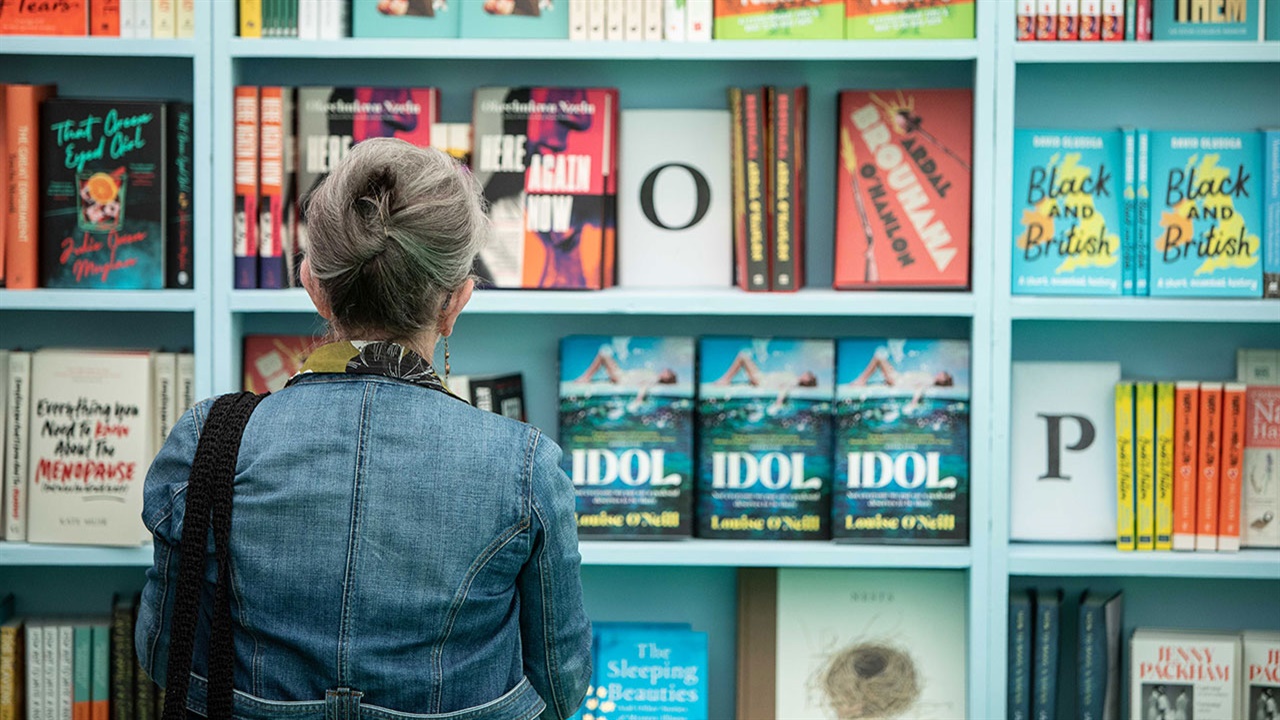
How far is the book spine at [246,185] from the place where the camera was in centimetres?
213

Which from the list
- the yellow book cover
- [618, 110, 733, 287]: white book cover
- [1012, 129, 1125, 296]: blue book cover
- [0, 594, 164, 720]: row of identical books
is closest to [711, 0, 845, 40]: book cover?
[618, 110, 733, 287]: white book cover

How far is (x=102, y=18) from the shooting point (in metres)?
2.16

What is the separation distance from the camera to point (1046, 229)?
218cm

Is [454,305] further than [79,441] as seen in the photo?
No

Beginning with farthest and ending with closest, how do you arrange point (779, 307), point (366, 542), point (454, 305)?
point (779, 307)
point (454, 305)
point (366, 542)

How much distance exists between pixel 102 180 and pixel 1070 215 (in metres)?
1.70

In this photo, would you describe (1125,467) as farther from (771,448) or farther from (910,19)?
(910,19)

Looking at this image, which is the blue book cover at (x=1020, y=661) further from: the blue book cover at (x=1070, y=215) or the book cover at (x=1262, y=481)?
the blue book cover at (x=1070, y=215)

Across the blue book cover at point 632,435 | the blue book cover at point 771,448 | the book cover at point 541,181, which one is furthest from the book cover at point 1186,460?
the book cover at point 541,181

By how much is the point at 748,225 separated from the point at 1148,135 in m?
0.72

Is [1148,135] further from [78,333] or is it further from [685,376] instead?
[78,333]

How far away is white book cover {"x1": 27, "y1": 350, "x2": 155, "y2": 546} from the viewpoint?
217 cm

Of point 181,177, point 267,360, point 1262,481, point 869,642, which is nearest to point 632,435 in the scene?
point 869,642

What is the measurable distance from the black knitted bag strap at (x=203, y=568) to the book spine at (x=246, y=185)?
1.06m
